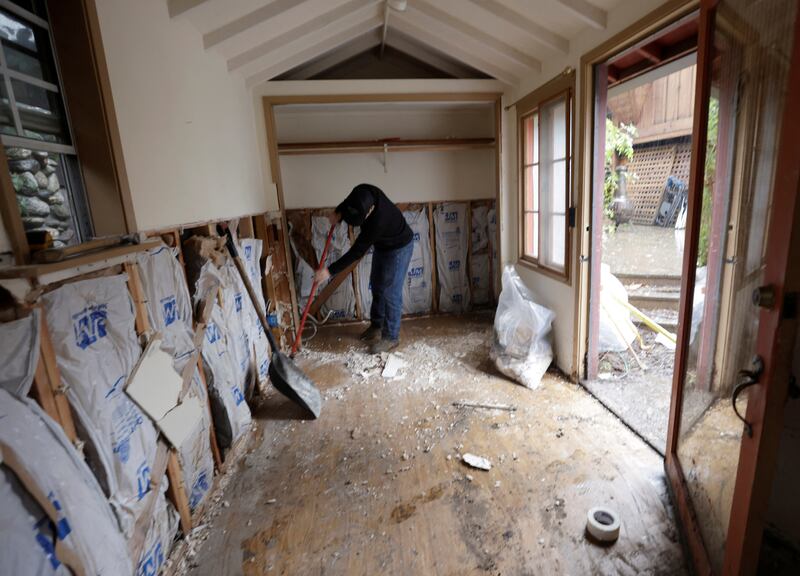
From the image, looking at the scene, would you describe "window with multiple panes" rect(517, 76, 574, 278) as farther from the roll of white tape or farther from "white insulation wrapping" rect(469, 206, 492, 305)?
the roll of white tape

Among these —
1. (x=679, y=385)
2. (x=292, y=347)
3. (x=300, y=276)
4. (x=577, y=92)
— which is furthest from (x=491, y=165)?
(x=679, y=385)

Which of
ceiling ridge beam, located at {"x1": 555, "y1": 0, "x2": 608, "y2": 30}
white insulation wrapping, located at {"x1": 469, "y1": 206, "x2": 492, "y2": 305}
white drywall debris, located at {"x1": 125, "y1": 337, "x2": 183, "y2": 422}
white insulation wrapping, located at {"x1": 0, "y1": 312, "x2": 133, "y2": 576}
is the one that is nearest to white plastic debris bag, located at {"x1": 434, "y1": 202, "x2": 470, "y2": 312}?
white insulation wrapping, located at {"x1": 469, "y1": 206, "x2": 492, "y2": 305}

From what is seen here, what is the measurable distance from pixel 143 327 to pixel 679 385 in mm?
1983

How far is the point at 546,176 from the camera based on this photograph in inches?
113

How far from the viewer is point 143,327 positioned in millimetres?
1376

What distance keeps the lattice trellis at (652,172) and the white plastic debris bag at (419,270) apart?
3.67 meters

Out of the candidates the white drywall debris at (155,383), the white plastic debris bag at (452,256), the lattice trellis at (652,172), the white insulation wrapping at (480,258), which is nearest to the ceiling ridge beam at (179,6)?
the white drywall debris at (155,383)

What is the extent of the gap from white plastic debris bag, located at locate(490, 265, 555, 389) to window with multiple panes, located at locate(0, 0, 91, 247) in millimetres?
2396

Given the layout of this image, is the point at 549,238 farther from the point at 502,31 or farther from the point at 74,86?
the point at 74,86

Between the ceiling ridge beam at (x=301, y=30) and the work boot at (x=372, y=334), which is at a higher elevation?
the ceiling ridge beam at (x=301, y=30)

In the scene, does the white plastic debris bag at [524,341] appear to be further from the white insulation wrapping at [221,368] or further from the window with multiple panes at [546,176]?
the white insulation wrapping at [221,368]

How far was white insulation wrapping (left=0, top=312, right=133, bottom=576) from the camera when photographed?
783 mm

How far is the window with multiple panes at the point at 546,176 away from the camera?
8.23 ft

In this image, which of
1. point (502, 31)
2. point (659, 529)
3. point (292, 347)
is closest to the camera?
point (659, 529)
